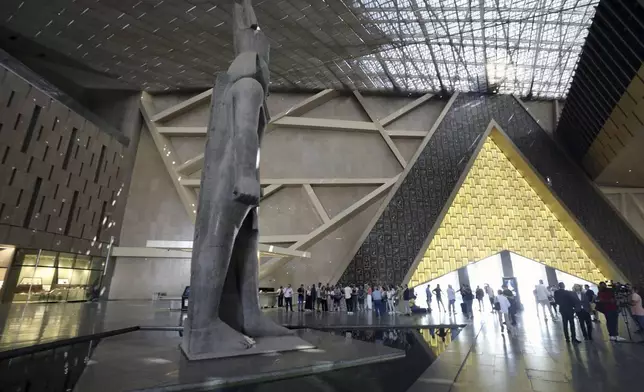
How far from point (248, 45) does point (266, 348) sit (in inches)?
181

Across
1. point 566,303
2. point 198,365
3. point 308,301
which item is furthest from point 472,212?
point 198,365

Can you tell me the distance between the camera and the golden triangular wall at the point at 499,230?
1891 centimetres

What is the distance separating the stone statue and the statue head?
1 cm

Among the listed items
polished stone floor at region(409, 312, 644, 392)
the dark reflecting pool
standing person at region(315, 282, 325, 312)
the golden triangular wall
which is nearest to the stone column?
the golden triangular wall

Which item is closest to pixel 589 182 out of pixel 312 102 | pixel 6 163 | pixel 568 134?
pixel 568 134

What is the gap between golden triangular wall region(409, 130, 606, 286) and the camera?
18.9 meters

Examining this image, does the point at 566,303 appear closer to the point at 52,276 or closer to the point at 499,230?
the point at 499,230

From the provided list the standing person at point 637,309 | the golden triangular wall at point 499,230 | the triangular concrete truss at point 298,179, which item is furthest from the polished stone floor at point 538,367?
the triangular concrete truss at point 298,179

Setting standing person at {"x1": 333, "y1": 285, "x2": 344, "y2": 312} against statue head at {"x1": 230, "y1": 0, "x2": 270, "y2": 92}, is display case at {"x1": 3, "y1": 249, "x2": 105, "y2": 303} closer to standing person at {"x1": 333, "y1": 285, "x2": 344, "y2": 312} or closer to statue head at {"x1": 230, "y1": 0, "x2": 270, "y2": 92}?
standing person at {"x1": 333, "y1": 285, "x2": 344, "y2": 312}

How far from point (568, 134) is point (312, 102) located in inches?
599

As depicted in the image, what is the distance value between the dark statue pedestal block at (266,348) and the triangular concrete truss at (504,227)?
14.0 metres

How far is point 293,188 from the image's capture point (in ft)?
63.4

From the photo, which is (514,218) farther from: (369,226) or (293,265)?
(293,265)

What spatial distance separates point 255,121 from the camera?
4781 millimetres
